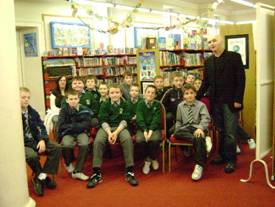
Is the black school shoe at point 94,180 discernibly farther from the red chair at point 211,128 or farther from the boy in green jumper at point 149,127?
the red chair at point 211,128

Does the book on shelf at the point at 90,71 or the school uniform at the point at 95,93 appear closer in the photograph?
the school uniform at the point at 95,93

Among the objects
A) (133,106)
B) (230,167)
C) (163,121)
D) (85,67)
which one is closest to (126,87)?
(133,106)

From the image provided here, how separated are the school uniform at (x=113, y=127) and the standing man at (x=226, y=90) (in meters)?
1.10

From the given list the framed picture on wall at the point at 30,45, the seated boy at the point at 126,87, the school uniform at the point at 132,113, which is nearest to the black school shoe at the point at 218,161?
the school uniform at the point at 132,113

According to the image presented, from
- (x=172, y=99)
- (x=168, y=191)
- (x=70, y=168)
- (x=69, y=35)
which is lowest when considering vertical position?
(x=168, y=191)

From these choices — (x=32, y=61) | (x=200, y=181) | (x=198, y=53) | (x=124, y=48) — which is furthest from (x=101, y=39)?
(x=200, y=181)

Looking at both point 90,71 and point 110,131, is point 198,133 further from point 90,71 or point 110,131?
point 90,71

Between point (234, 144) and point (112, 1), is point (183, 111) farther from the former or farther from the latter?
point (112, 1)

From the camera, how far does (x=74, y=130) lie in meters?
4.26

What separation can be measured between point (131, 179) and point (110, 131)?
627mm

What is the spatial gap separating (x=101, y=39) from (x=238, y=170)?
657 centimetres

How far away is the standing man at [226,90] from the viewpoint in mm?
4152

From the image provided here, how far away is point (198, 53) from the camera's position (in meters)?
8.20

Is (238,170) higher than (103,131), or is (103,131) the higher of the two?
(103,131)
